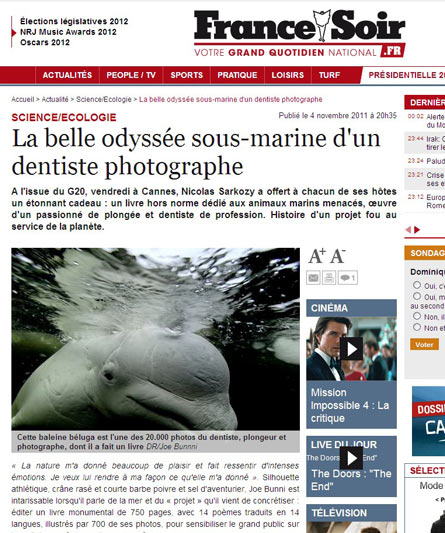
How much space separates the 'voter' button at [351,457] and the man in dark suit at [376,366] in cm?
70

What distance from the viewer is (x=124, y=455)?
4102mm

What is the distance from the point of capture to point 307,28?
4.31m

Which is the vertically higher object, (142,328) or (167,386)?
(142,328)

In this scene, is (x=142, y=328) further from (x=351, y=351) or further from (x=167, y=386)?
(x=351, y=351)

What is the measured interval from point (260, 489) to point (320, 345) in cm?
151

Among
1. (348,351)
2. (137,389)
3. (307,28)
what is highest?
(307,28)

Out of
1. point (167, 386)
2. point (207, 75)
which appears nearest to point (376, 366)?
point (167, 386)

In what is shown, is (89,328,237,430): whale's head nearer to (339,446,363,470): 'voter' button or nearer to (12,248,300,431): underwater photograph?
(12,248,300,431): underwater photograph

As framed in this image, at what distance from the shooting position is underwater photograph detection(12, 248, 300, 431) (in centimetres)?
439

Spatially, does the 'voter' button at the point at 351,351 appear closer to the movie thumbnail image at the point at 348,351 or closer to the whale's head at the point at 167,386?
the movie thumbnail image at the point at 348,351

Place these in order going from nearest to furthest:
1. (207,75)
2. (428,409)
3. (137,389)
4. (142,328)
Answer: (428,409), (207,75), (137,389), (142,328)

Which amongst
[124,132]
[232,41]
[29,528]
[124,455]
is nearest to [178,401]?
[124,455]

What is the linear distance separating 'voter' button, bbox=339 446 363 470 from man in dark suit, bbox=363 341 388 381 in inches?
27.6

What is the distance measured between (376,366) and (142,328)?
9.55 feet
